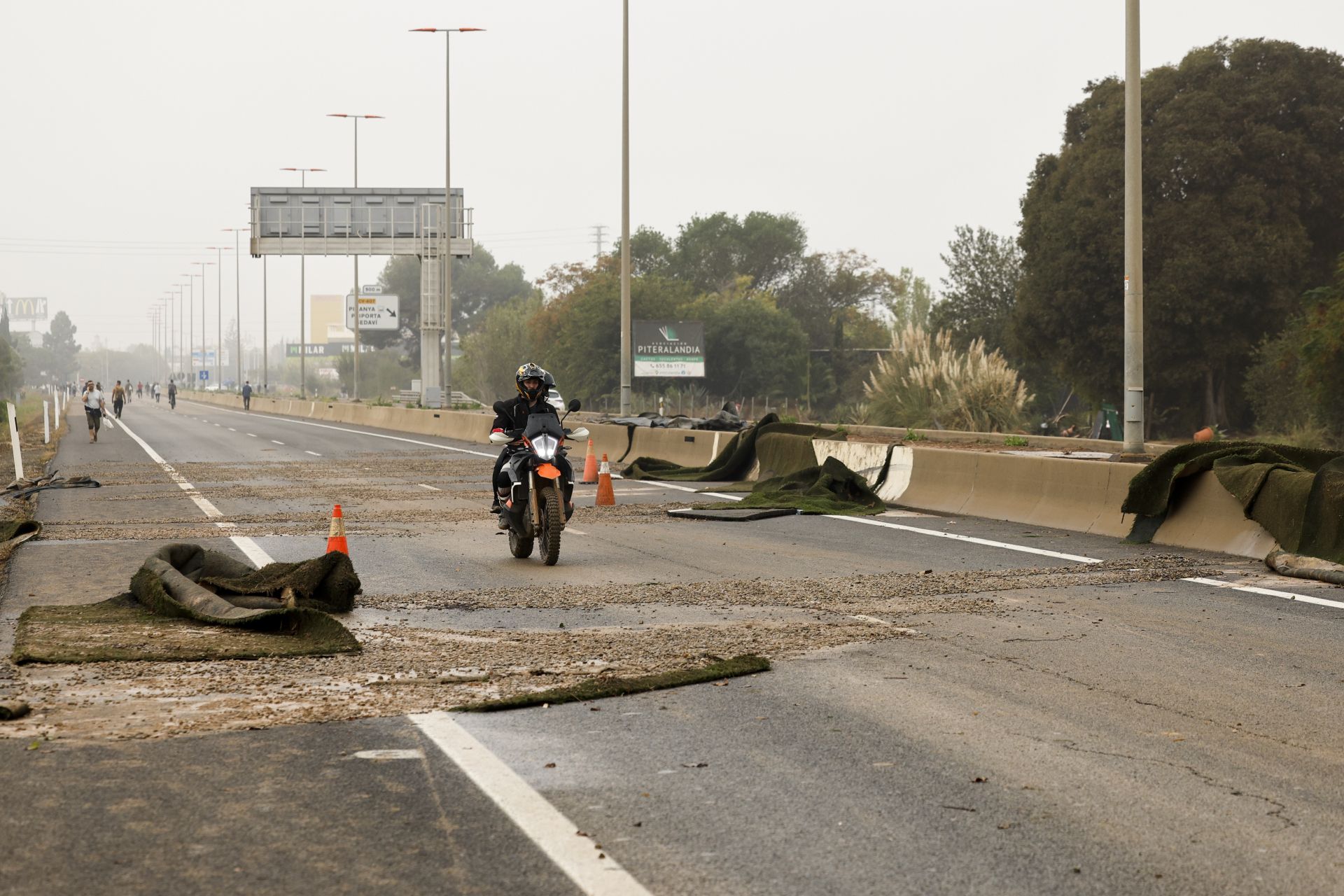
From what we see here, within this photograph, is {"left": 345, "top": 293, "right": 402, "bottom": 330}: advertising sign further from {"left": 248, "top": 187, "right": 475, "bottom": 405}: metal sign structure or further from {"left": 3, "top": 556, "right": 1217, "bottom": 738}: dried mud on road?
{"left": 3, "top": 556, "right": 1217, "bottom": 738}: dried mud on road

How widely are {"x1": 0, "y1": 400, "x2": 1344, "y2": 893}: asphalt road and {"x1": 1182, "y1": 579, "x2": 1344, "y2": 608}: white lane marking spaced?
0.15m

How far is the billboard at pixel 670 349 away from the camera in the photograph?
60.8 m

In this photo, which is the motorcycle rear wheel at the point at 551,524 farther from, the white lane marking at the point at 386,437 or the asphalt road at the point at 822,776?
the white lane marking at the point at 386,437

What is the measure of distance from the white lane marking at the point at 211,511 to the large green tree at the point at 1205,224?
940 inches

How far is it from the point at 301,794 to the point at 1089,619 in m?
5.71

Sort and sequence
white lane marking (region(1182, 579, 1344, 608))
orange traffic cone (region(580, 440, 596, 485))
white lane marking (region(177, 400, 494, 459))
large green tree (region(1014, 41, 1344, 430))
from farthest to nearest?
large green tree (region(1014, 41, 1344, 430)), white lane marking (region(177, 400, 494, 459)), orange traffic cone (region(580, 440, 596, 485)), white lane marking (region(1182, 579, 1344, 608))

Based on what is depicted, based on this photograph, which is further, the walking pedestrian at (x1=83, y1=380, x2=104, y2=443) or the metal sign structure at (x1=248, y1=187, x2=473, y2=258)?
the metal sign structure at (x1=248, y1=187, x2=473, y2=258)

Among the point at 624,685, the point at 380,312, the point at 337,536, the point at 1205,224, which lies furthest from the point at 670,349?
the point at 380,312

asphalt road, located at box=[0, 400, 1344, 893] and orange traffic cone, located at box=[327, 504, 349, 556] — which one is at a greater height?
orange traffic cone, located at box=[327, 504, 349, 556]

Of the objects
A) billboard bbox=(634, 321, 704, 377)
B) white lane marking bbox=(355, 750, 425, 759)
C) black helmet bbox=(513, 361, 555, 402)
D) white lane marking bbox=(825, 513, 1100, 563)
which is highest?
billboard bbox=(634, 321, 704, 377)

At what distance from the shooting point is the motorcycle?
12.7m

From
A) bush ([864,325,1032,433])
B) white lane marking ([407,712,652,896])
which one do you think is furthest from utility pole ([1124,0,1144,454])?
white lane marking ([407,712,652,896])

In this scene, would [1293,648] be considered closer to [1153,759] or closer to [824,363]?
[1153,759]

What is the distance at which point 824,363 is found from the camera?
74062 millimetres
